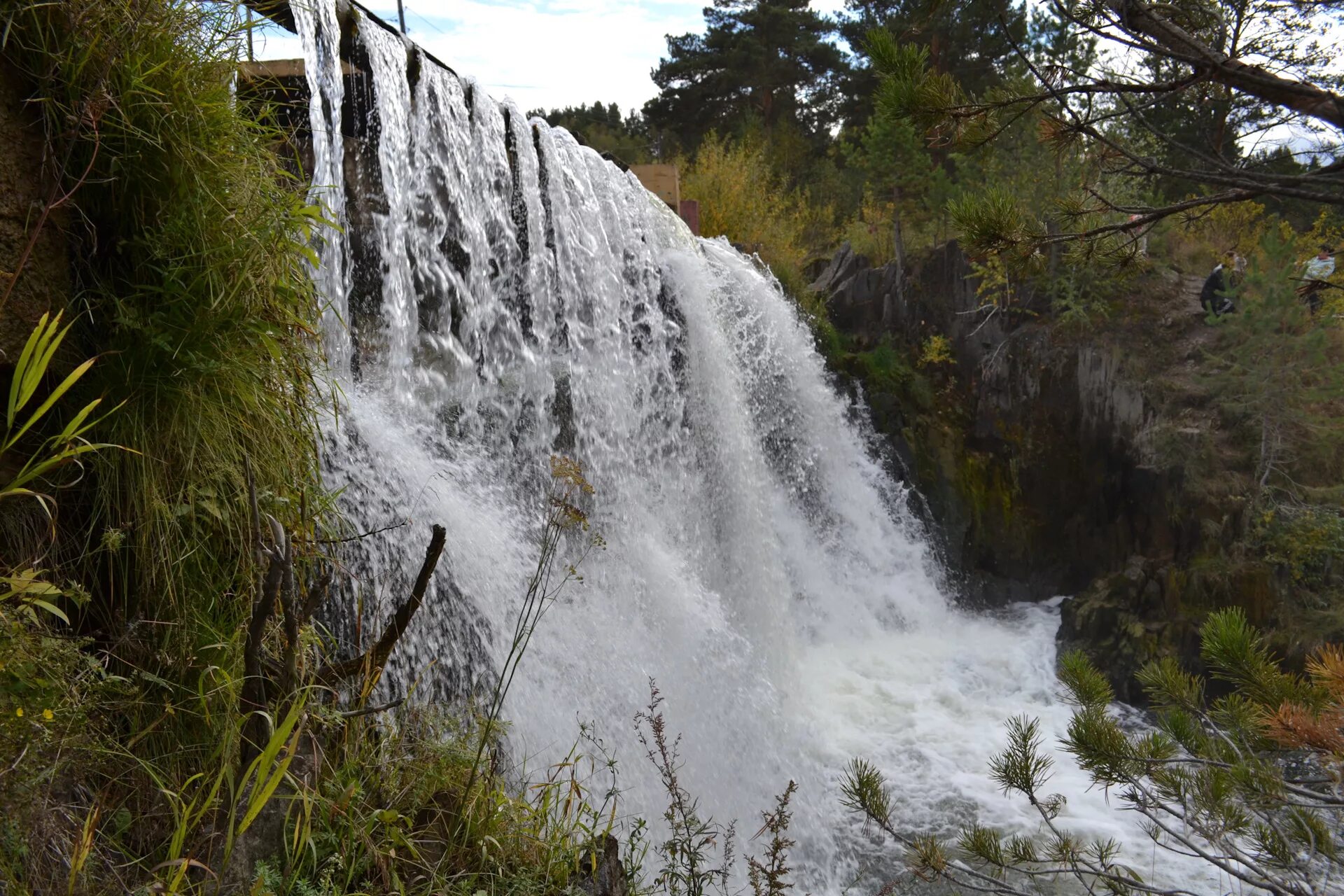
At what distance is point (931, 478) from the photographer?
957 cm

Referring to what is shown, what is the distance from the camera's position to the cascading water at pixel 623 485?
4.13 metres

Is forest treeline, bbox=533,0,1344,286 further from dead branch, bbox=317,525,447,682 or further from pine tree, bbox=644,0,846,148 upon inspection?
dead branch, bbox=317,525,447,682

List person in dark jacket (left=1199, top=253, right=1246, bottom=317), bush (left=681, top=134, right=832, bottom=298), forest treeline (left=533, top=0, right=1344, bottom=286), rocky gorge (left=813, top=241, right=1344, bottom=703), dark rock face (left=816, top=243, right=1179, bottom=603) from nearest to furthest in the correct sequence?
1. forest treeline (left=533, top=0, right=1344, bottom=286)
2. rocky gorge (left=813, top=241, right=1344, bottom=703)
3. person in dark jacket (left=1199, top=253, right=1246, bottom=317)
4. dark rock face (left=816, top=243, right=1179, bottom=603)
5. bush (left=681, top=134, right=832, bottom=298)

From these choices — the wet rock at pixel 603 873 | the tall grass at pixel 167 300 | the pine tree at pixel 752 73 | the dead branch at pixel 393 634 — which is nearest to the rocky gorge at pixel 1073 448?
the wet rock at pixel 603 873

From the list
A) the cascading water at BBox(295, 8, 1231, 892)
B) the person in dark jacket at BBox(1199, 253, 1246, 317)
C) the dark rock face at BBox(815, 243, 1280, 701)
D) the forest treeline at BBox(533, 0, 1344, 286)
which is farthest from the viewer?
the person in dark jacket at BBox(1199, 253, 1246, 317)

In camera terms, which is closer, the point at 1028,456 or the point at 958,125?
the point at 958,125

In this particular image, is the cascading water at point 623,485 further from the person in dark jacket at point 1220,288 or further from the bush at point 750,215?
the person in dark jacket at point 1220,288

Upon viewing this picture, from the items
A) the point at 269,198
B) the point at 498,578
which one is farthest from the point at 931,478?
the point at 269,198

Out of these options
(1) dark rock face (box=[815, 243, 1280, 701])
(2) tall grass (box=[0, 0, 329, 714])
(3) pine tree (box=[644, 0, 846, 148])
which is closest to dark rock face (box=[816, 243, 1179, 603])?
(1) dark rock face (box=[815, 243, 1280, 701])

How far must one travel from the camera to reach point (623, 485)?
6.07 m

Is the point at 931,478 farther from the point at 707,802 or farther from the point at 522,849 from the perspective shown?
the point at 522,849

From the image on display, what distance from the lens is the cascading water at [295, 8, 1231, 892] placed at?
13.6ft

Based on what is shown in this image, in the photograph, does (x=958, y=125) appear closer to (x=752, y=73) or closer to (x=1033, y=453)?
(x=1033, y=453)

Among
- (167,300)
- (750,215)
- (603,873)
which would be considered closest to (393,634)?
(603,873)
